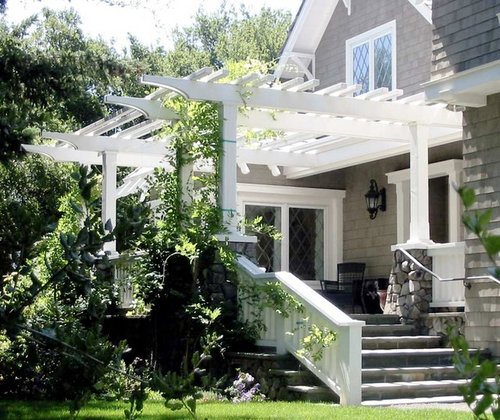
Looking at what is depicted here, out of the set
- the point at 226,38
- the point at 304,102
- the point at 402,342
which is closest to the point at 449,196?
the point at 304,102

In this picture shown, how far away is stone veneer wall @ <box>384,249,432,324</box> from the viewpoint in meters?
11.3

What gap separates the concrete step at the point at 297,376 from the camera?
9336mm

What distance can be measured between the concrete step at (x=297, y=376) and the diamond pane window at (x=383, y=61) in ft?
21.4

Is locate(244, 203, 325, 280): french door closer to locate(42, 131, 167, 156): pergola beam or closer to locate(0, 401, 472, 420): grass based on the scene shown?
locate(42, 131, 167, 156): pergola beam

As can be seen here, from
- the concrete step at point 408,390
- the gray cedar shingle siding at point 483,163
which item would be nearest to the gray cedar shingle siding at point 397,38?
the gray cedar shingle siding at point 483,163

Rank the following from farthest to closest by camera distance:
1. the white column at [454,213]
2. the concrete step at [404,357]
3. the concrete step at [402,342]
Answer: the white column at [454,213]
the concrete step at [402,342]
the concrete step at [404,357]

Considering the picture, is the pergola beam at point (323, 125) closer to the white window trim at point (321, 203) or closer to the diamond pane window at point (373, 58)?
the diamond pane window at point (373, 58)

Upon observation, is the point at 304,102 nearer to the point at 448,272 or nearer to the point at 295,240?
the point at 448,272

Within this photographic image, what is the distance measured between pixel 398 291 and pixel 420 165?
1.57 meters

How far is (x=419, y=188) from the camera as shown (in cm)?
1159

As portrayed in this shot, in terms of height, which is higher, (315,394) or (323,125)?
(323,125)

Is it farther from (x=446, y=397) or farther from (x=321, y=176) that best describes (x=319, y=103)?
(x=321, y=176)

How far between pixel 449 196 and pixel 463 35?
11.9 ft

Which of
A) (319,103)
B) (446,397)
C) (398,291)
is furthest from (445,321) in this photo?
(319,103)
